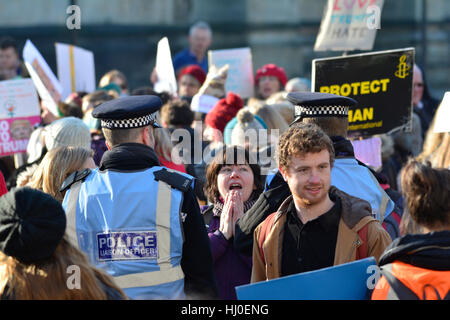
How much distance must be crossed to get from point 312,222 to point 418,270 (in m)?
0.83

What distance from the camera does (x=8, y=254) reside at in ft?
9.64

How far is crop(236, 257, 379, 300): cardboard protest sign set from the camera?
3031 millimetres

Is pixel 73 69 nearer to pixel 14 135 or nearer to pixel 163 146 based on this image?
pixel 14 135

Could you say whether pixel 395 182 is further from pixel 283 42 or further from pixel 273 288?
pixel 283 42

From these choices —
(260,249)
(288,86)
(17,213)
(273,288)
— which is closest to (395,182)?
(288,86)

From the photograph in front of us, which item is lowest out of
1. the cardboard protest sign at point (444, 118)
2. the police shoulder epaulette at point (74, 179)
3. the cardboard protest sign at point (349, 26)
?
the police shoulder epaulette at point (74, 179)

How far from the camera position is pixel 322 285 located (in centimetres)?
312

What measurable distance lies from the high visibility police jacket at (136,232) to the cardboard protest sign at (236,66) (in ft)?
18.4

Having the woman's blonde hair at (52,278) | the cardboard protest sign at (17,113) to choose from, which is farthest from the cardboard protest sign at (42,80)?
the woman's blonde hair at (52,278)

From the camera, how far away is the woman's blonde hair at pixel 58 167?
4609 millimetres

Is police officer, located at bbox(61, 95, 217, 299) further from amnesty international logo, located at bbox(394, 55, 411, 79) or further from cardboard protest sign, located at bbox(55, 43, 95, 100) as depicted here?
cardboard protest sign, located at bbox(55, 43, 95, 100)

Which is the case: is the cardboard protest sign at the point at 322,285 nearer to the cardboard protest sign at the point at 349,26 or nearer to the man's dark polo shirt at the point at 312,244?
the man's dark polo shirt at the point at 312,244
